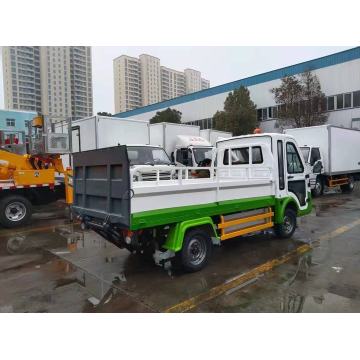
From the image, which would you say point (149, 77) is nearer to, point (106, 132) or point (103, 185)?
point (106, 132)

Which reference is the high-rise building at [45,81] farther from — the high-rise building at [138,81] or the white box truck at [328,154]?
the white box truck at [328,154]

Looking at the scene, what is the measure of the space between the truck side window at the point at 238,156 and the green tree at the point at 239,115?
2001 centimetres

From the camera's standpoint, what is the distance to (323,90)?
24.2 meters

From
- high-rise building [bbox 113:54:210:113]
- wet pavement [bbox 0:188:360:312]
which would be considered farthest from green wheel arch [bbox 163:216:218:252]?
high-rise building [bbox 113:54:210:113]

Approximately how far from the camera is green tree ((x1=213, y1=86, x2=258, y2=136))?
26.4 m

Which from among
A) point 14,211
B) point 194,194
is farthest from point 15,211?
point 194,194

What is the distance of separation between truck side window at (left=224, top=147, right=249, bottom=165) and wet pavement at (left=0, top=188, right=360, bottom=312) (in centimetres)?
163

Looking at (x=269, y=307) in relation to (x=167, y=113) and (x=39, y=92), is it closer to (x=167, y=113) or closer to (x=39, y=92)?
(x=167, y=113)

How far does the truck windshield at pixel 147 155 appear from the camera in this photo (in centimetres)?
789

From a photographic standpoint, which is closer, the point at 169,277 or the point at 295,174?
the point at 169,277

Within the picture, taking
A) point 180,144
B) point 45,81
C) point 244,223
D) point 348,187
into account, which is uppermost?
point 45,81

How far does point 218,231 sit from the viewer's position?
5.08m

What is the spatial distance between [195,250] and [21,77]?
194 feet

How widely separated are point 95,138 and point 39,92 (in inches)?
2040
